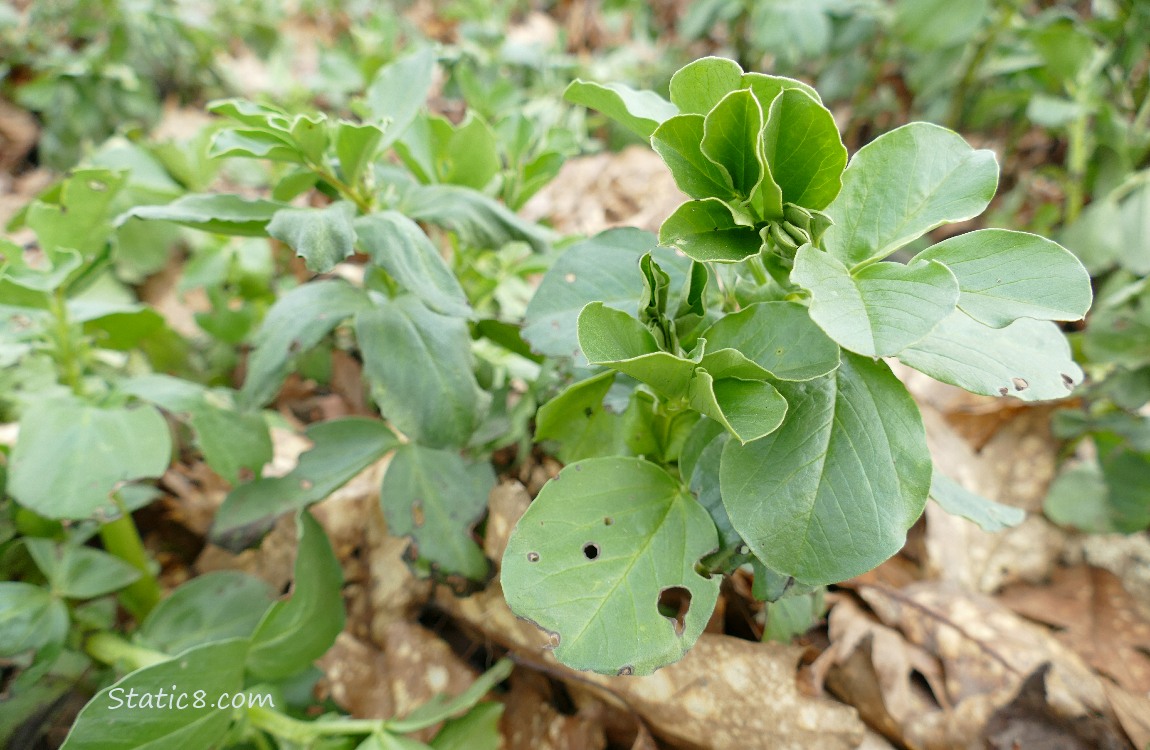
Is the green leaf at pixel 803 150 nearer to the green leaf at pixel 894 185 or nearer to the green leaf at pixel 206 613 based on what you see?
the green leaf at pixel 894 185

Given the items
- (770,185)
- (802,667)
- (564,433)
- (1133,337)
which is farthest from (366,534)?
(1133,337)

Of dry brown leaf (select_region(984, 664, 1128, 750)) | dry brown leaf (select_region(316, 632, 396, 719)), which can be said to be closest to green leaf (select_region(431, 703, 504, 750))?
dry brown leaf (select_region(316, 632, 396, 719))

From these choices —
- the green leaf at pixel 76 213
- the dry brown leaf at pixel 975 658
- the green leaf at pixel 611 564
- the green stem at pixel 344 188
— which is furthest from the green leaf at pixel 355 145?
the dry brown leaf at pixel 975 658

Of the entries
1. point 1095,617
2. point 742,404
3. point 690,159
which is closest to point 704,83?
point 690,159

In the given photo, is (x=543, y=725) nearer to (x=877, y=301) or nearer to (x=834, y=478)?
(x=834, y=478)

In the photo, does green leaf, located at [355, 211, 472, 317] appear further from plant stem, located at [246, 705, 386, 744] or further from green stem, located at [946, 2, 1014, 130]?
green stem, located at [946, 2, 1014, 130]

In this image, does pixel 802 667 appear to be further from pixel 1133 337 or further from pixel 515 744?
pixel 1133 337

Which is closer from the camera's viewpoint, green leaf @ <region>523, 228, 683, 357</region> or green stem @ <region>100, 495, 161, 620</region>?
green leaf @ <region>523, 228, 683, 357</region>
